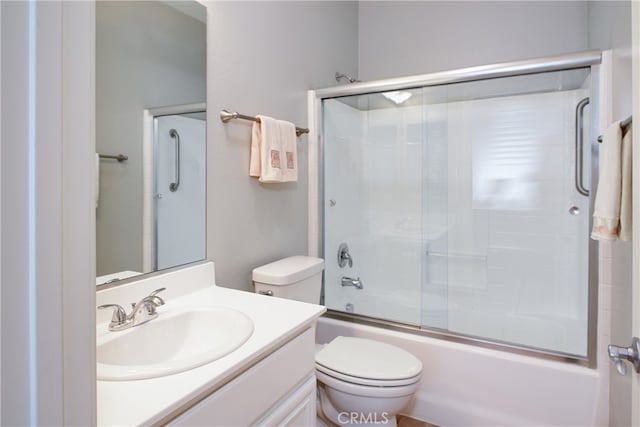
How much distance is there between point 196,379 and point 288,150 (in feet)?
4.09

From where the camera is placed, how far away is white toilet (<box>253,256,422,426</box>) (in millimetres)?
1386

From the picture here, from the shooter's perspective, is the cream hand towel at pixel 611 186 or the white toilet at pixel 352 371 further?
the white toilet at pixel 352 371

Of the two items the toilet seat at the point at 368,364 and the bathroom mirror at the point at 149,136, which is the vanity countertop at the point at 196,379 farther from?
the toilet seat at the point at 368,364

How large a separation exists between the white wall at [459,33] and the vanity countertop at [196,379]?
2.24 meters

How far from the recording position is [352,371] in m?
1.42

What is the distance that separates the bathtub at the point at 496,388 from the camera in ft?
4.99

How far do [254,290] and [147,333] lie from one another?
664 millimetres

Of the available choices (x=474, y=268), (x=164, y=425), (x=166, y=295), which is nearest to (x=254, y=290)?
(x=166, y=295)

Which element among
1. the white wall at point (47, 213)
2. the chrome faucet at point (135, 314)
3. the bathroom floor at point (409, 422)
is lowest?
the bathroom floor at point (409, 422)

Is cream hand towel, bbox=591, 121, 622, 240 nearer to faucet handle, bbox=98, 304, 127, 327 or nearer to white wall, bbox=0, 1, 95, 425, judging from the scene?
white wall, bbox=0, 1, 95, 425

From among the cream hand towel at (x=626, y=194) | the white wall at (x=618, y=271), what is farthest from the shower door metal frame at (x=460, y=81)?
the cream hand towel at (x=626, y=194)

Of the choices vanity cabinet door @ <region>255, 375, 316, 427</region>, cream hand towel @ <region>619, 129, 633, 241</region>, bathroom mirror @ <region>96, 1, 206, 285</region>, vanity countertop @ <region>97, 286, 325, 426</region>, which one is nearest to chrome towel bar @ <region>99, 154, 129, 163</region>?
bathroom mirror @ <region>96, 1, 206, 285</region>

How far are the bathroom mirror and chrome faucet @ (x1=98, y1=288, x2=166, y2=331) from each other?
127mm

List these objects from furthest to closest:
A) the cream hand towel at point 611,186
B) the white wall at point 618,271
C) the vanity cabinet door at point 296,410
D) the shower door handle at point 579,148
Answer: the shower door handle at point 579,148, the white wall at point 618,271, the cream hand towel at point 611,186, the vanity cabinet door at point 296,410
